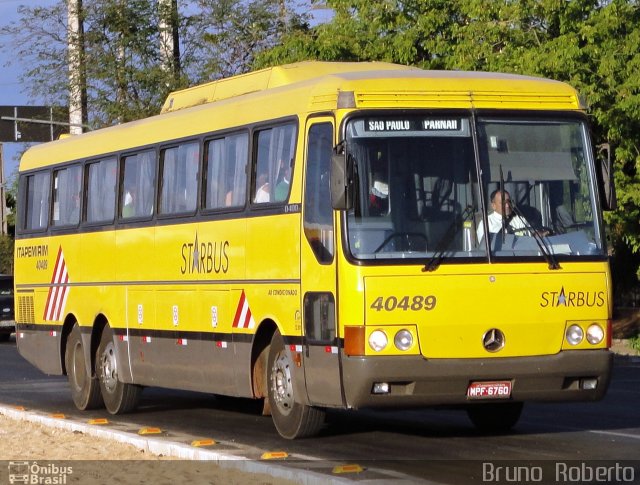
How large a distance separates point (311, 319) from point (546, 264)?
2.00 metres

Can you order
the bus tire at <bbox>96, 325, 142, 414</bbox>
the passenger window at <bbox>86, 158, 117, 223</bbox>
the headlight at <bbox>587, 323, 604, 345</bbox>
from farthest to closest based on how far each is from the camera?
the passenger window at <bbox>86, 158, 117, 223</bbox>
the bus tire at <bbox>96, 325, 142, 414</bbox>
the headlight at <bbox>587, 323, 604, 345</bbox>

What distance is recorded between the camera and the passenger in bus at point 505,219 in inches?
487

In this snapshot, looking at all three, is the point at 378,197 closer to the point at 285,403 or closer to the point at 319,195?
the point at 319,195

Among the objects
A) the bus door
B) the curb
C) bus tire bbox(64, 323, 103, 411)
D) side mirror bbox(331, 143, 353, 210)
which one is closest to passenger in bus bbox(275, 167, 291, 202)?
the bus door

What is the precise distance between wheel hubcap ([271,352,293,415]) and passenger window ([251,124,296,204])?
1.45 metres

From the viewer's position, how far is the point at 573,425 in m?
14.7

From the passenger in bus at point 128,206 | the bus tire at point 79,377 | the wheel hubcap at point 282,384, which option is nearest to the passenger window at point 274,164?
the wheel hubcap at point 282,384

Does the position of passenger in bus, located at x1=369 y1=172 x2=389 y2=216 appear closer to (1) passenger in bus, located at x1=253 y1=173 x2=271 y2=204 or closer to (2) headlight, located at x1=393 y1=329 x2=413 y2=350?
(2) headlight, located at x1=393 y1=329 x2=413 y2=350

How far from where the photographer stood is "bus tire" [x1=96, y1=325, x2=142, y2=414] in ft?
57.1

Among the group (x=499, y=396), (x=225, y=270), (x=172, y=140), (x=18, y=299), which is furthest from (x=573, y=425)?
(x=18, y=299)

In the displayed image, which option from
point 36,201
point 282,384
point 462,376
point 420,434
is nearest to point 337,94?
point 462,376

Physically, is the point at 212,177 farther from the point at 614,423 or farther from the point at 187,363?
the point at 614,423

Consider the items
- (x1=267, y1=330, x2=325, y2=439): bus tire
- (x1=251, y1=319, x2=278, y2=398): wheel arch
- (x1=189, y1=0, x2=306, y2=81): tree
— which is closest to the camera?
(x1=267, y1=330, x2=325, y2=439): bus tire

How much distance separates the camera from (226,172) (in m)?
14.8
